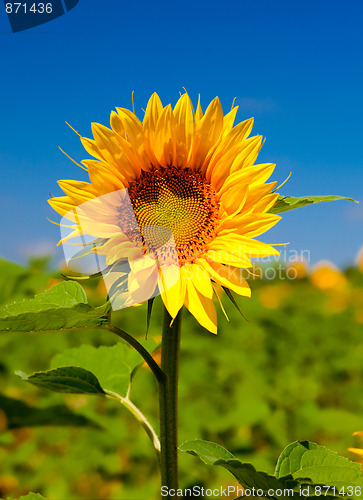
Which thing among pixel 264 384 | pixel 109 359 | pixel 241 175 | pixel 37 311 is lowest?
pixel 264 384

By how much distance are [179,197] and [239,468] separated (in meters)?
0.79

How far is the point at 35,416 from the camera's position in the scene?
1815 mm

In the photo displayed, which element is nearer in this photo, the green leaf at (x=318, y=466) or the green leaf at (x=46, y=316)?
the green leaf at (x=46, y=316)

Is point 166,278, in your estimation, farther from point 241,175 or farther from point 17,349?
point 17,349

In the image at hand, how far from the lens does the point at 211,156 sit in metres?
1.36

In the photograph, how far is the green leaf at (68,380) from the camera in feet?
4.09

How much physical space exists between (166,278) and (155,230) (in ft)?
0.84

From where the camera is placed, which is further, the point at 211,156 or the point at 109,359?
the point at 109,359

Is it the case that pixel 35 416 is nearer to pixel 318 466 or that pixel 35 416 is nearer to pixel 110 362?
pixel 110 362

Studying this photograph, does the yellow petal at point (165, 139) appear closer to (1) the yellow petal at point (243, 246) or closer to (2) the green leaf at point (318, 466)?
(1) the yellow petal at point (243, 246)

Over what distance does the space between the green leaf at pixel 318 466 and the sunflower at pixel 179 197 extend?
1.21ft

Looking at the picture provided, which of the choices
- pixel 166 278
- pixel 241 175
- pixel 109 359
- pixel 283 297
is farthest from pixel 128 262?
pixel 283 297

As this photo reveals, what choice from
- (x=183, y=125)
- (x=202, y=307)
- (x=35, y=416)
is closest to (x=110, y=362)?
(x=35, y=416)

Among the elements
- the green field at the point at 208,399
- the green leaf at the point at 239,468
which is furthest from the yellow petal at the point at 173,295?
the green field at the point at 208,399
